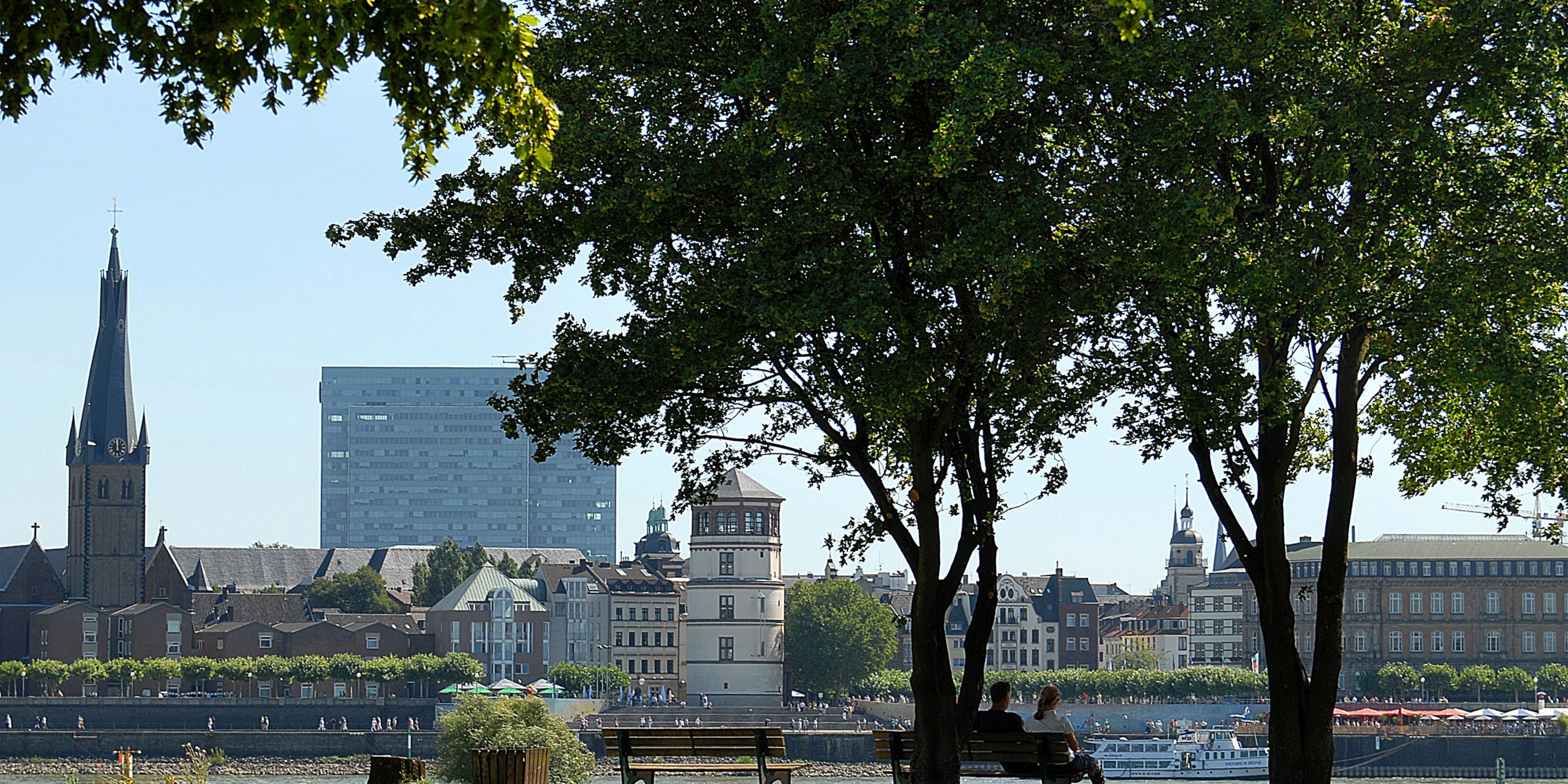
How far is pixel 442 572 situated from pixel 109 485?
24.9m

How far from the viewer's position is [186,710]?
105875mm

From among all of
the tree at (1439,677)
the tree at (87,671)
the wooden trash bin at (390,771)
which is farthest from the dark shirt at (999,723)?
the tree at (87,671)

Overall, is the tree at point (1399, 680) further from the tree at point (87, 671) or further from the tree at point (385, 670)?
the tree at point (87, 671)

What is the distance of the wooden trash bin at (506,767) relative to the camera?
1306 cm

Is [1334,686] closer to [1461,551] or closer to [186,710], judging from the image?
[186,710]

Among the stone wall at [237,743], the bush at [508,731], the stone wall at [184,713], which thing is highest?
the bush at [508,731]

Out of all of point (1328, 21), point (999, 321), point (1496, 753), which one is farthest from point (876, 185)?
point (1496, 753)

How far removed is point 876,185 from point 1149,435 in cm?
363

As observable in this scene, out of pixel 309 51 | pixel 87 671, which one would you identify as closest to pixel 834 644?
pixel 87 671

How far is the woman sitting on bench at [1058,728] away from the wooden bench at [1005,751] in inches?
1.9

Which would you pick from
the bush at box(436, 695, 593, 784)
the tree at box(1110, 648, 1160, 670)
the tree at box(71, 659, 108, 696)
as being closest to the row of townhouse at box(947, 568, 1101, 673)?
the tree at box(1110, 648, 1160, 670)

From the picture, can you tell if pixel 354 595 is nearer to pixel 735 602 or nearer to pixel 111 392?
pixel 111 392

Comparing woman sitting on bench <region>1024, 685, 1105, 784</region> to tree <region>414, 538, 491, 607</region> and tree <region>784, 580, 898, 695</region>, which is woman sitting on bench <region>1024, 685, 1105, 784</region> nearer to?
tree <region>784, 580, 898, 695</region>

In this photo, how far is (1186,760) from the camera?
83625mm
